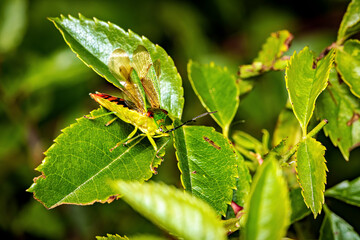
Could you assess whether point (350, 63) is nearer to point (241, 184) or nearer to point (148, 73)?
point (241, 184)

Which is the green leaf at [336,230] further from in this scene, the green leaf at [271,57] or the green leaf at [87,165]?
the green leaf at [87,165]

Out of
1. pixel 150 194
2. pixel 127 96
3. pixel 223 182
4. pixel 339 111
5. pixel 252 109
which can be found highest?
pixel 127 96

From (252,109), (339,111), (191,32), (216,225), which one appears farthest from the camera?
(191,32)

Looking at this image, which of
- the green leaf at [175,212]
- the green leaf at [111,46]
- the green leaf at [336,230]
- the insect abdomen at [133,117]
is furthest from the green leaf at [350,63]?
the green leaf at [175,212]

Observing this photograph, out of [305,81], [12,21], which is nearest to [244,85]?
[305,81]

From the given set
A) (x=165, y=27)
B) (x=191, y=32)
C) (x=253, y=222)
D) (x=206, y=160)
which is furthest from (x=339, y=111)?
(x=165, y=27)

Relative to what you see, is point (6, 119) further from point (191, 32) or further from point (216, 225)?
point (216, 225)

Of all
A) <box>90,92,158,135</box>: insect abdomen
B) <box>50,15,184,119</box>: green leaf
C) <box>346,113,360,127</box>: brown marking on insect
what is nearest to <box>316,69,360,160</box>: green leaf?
<box>346,113,360,127</box>: brown marking on insect
